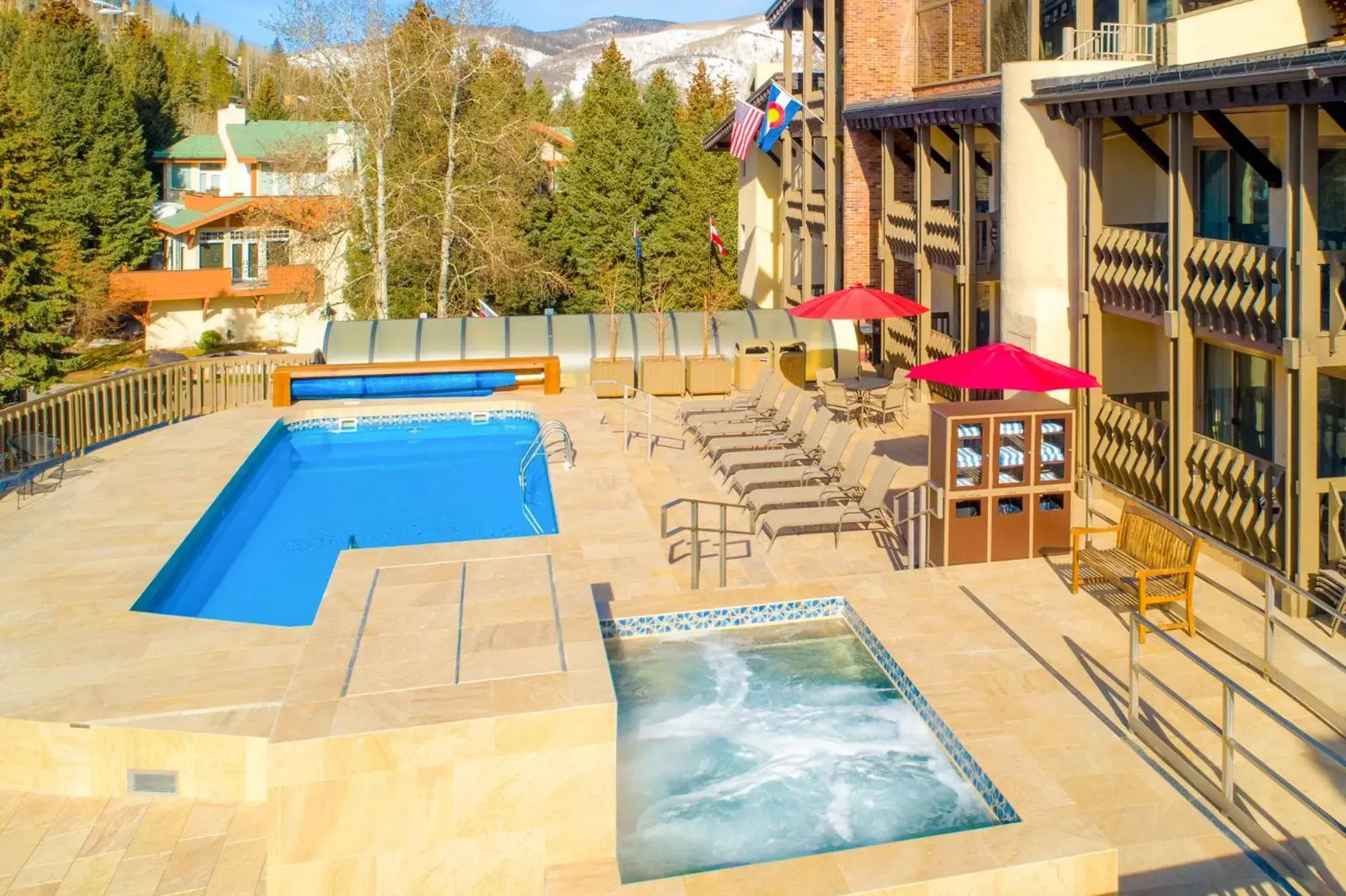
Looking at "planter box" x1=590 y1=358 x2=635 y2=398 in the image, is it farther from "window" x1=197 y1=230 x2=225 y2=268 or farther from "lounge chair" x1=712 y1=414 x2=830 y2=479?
"window" x1=197 y1=230 x2=225 y2=268

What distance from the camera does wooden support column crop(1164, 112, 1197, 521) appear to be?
508 inches

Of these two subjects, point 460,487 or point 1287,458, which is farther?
point 460,487

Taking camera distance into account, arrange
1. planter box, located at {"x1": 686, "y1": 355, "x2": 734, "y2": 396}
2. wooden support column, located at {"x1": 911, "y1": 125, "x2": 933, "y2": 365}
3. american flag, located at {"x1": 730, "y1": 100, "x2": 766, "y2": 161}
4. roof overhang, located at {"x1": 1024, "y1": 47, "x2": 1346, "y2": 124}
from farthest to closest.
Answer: american flag, located at {"x1": 730, "y1": 100, "x2": 766, "y2": 161} < planter box, located at {"x1": 686, "y1": 355, "x2": 734, "y2": 396} < wooden support column, located at {"x1": 911, "y1": 125, "x2": 933, "y2": 365} < roof overhang, located at {"x1": 1024, "y1": 47, "x2": 1346, "y2": 124}

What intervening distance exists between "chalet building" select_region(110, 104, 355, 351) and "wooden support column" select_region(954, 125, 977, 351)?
13.1 metres

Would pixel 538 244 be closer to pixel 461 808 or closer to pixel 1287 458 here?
pixel 1287 458

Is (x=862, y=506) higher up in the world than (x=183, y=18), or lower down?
lower down

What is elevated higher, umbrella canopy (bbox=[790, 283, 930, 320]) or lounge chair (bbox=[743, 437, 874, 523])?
umbrella canopy (bbox=[790, 283, 930, 320])

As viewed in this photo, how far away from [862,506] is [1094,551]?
3074mm

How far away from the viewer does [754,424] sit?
61.9 ft

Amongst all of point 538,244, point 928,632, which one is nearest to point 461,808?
point 928,632

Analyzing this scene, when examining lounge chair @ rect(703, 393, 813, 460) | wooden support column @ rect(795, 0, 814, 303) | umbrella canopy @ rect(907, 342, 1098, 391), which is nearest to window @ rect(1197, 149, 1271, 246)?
umbrella canopy @ rect(907, 342, 1098, 391)

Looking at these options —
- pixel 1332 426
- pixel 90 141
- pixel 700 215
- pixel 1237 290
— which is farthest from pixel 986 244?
pixel 90 141

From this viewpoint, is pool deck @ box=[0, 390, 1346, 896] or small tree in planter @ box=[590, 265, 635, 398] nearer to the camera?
pool deck @ box=[0, 390, 1346, 896]

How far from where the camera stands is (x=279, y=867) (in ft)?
22.0
